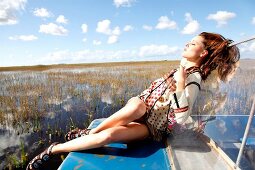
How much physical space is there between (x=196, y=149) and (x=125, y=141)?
29.2 inches

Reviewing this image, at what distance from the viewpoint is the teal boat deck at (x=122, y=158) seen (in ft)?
8.91

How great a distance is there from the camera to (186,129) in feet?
11.3

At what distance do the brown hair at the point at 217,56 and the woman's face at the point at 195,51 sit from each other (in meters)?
0.06

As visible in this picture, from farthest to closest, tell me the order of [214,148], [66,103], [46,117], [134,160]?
[66,103]
[46,117]
[214,148]
[134,160]

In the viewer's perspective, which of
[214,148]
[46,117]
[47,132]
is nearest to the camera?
[214,148]

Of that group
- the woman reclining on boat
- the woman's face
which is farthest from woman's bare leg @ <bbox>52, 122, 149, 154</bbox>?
the woman's face

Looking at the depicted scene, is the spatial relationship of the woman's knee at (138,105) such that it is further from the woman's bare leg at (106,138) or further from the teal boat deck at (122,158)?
the teal boat deck at (122,158)

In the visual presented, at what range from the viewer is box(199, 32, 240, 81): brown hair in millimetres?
3025

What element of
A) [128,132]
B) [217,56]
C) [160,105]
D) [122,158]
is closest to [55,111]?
[128,132]

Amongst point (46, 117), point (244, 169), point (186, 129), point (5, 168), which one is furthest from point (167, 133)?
point (46, 117)

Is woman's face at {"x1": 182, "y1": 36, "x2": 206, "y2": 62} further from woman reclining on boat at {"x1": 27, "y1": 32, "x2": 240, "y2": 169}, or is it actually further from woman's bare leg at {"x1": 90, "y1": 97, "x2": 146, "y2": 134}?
woman's bare leg at {"x1": 90, "y1": 97, "x2": 146, "y2": 134}

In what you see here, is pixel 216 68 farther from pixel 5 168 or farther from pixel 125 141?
pixel 5 168

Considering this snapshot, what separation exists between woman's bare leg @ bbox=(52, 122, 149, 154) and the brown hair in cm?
90

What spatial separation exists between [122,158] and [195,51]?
1.32 metres
